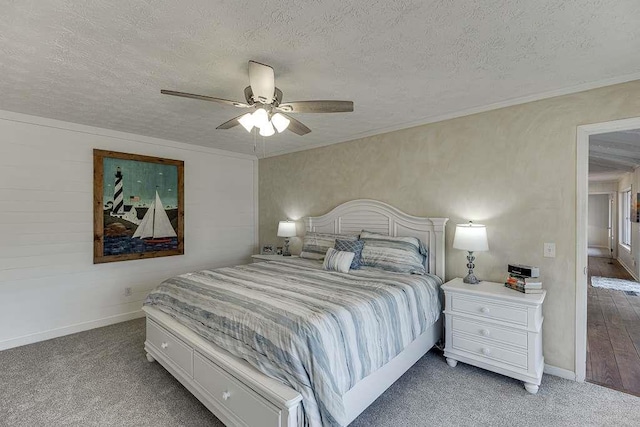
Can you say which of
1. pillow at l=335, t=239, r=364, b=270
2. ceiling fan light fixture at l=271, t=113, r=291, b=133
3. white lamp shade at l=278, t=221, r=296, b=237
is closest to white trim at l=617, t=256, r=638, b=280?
pillow at l=335, t=239, r=364, b=270

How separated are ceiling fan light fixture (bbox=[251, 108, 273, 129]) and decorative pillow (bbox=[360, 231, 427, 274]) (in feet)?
6.18

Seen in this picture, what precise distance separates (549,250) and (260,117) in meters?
2.79

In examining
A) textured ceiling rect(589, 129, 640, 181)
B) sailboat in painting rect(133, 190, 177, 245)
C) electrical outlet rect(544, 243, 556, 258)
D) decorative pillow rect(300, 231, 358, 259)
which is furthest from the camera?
sailboat in painting rect(133, 190, 177, 245)

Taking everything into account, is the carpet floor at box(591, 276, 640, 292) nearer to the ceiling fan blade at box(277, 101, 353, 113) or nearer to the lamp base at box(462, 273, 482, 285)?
the lamp base at box(462, 273, 482, 285)

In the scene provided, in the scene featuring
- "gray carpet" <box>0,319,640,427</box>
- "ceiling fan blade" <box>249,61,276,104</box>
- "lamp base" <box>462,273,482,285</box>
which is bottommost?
"gray carpet" <box>0,319,640,427</box>

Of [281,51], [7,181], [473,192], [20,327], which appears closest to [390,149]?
[473,192]

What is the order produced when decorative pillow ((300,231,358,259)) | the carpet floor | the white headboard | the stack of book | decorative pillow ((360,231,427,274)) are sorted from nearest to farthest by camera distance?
1. the stack of book
2. decorative pillow ((360,231,427,274))
3. the white headboard
4. decorative pillow ((300,231,358,259))
5. the carpet floor

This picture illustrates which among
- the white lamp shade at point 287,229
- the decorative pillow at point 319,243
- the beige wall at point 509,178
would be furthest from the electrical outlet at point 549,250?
the white lamp shade at point 287,229

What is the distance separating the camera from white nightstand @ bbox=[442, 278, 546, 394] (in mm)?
2424

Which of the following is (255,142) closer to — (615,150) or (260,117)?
(260,117)

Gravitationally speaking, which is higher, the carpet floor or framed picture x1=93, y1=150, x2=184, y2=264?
framed picture x1=93, y1=150, x2=184, y2=264

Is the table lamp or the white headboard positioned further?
the white headboard

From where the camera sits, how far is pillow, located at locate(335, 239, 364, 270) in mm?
3316

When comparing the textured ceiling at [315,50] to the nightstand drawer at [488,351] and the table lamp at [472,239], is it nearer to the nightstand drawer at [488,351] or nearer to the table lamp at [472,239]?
the table lamp at [472,239]
